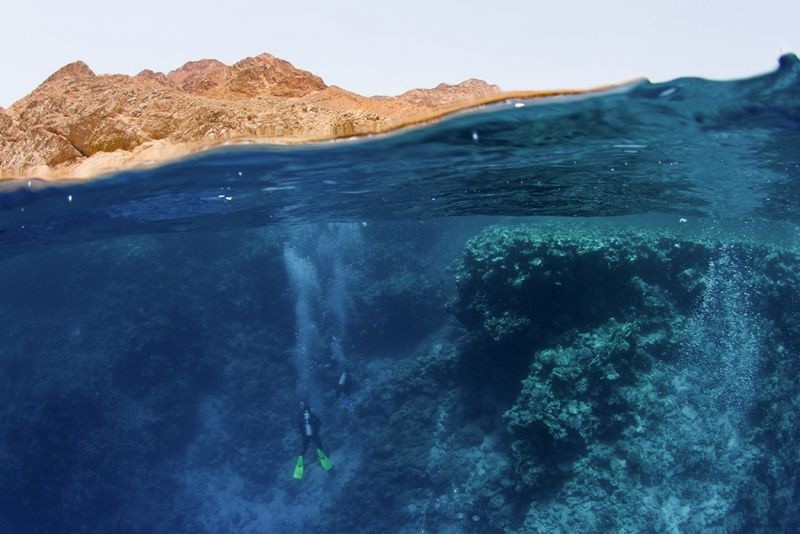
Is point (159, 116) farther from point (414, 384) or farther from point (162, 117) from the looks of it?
point (414, 384)

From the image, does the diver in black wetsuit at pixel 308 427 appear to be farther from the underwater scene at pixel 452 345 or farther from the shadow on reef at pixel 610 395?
the shadow on reef at pixel 610 395

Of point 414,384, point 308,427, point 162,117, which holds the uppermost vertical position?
point 162,117

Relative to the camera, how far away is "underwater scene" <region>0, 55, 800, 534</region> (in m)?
11.8

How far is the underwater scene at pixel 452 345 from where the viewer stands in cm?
1184

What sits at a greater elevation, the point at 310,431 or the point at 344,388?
the point at 310,431

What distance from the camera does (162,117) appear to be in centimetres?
973

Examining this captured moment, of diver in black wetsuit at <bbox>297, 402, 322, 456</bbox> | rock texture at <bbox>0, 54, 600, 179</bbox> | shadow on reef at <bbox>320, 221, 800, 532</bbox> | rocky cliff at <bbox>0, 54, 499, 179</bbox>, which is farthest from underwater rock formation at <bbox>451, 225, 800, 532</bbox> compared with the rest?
diver in black wetsuit at <bbox>297, 402, 322, 456</bbox>

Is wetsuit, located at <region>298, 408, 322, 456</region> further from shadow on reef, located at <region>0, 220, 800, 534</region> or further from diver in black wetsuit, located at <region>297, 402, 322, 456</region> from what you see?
shadow on reef, located at <region>0, 220, 800, 534</region>

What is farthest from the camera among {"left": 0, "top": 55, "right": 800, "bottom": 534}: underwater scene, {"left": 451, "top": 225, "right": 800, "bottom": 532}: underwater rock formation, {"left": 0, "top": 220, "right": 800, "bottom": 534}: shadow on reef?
{"left": 0, "top": 220, "right": 800, "bottom": 534}: shadow on reef

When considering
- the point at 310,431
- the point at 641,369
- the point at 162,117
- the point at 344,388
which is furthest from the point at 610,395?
the point at 162,117

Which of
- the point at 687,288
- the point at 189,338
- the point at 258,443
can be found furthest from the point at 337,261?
the point at 687,288

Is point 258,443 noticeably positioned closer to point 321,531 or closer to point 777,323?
point 321,531

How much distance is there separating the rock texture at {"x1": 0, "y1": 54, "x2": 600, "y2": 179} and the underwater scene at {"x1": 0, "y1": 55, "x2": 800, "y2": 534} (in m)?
0.77

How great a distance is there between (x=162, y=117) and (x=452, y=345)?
12831mm
